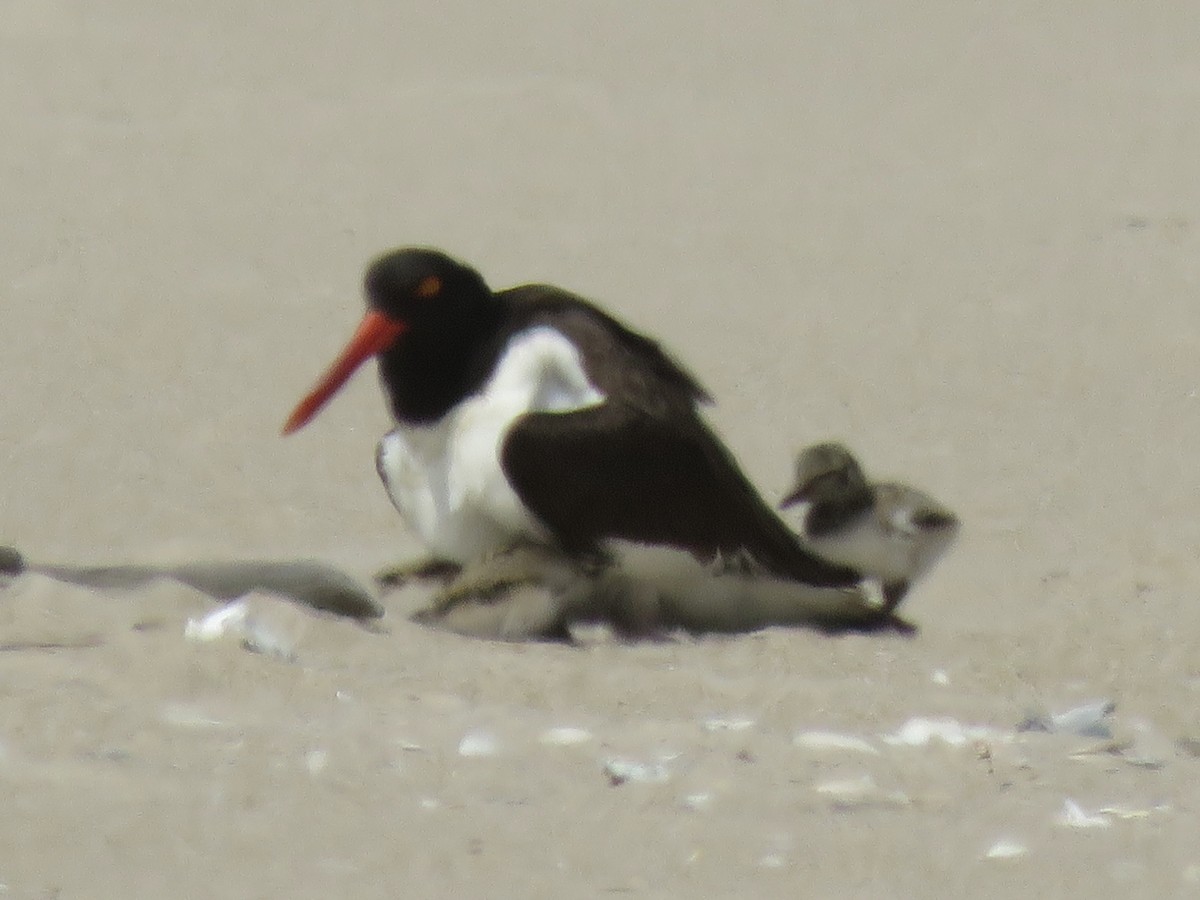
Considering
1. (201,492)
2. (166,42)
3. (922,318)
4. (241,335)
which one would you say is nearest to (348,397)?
(241,335)

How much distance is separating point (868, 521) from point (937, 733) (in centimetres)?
185

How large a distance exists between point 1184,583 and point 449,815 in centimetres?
310

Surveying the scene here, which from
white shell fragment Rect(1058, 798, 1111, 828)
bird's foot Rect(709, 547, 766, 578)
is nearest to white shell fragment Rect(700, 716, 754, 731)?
white shell fragment Rect(1058, 798, 1111, 828)

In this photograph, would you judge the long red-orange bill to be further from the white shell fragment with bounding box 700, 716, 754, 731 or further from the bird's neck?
the white shell fragment with bounding box 700, 716, 754, 731

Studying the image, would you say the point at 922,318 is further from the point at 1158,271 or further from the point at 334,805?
the point at 334,805

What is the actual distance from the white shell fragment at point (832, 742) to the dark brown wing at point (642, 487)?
4.00ft

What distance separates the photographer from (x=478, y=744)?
4.06 metres

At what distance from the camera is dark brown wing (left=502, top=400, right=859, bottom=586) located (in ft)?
17.4

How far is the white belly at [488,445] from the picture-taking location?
213 inches

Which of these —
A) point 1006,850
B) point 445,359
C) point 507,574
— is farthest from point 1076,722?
point 445,359

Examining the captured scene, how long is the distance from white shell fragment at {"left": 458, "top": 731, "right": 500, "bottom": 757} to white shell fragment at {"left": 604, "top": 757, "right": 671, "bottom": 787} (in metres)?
0.20

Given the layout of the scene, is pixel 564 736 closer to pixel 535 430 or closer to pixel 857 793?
pixel 857 793

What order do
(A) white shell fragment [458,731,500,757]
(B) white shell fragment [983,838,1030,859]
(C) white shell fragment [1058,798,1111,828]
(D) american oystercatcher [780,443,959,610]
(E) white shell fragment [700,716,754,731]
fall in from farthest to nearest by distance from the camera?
(D) american oystercatcher [780,443,959,610] → (E) white shell fragment [700,716,754,731] → (A) white shell fragment [458,731,500,757] → (C) white shell fragment [1058,798,1111,828] → (B) white shell fragment [983,838,1030,859]

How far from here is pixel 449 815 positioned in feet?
12.3
